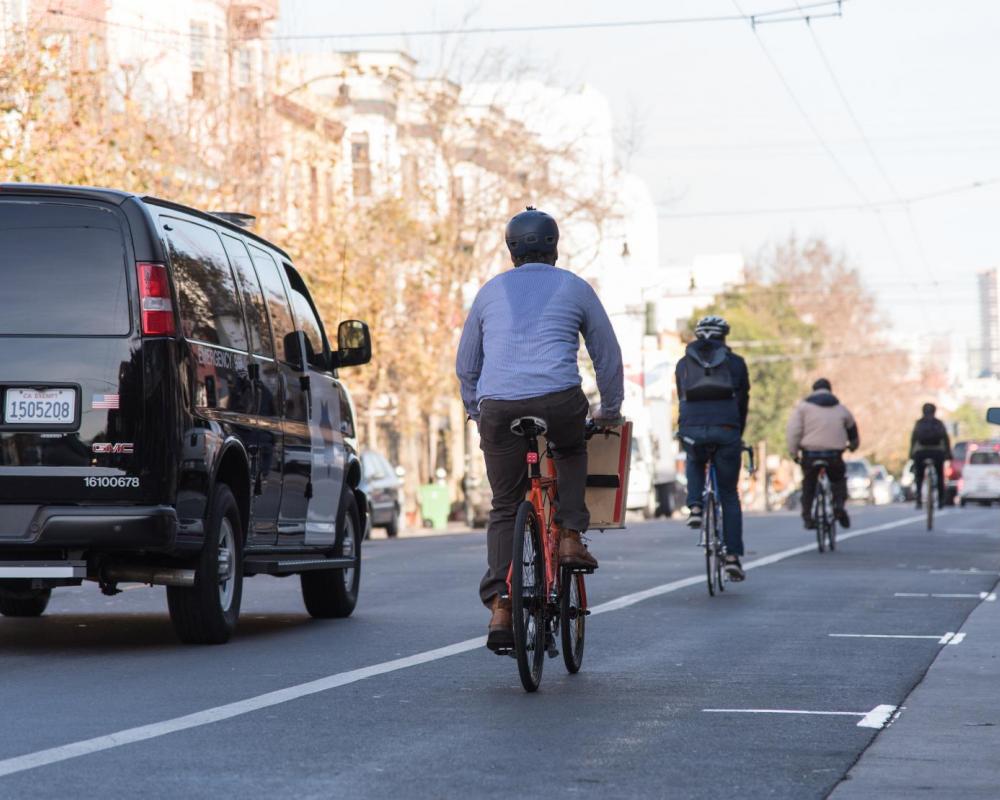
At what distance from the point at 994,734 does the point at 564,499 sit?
216 cm

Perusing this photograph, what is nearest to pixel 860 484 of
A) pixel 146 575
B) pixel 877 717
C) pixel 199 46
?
pixel 199 46

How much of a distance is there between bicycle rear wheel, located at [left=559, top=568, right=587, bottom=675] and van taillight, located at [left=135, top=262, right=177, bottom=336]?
7.82 ft

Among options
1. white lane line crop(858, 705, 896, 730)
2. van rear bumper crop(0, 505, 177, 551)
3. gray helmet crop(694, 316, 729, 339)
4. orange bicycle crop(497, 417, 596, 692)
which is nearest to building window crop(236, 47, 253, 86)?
gray helmet crop(694, 316, 729, 339)

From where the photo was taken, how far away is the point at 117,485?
1045 centimetres

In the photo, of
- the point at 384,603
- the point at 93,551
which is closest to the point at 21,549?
the point at 93,551

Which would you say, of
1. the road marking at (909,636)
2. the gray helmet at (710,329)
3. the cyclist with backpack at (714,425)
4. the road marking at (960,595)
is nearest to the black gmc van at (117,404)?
the road marking at (909,636)

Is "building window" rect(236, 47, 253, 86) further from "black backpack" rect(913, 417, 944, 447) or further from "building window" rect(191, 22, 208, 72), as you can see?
"black backpack" rect(913, 417, 944, 447)

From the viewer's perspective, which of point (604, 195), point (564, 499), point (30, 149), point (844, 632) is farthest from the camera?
point (604, 195)

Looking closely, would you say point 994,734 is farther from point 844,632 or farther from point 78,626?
point 78,626

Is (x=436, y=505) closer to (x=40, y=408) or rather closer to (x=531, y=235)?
(x=40, y=408)

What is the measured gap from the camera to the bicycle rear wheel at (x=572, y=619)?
31.0 ft

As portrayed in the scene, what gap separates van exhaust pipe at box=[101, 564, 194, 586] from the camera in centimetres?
1075

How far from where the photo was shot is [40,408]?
10469mm

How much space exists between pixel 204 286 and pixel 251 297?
83cm
